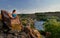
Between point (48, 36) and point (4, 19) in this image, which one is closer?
point (4, 19)

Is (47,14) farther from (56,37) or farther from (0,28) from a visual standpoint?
(0,28)

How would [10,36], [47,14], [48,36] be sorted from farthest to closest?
[47,14]
[48,36]
[10,36]

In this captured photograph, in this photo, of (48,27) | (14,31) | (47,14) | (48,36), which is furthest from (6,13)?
(47,14)

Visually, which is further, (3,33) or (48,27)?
(48,27)

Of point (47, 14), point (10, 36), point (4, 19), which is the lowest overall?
point (47, 14)

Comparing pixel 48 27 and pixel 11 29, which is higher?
pixel 11 29

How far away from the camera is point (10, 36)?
11.9m

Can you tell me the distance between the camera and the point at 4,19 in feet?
40.9

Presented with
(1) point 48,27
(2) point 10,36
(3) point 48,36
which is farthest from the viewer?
(1) point 48,27

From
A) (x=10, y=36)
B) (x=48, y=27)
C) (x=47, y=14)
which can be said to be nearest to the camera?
(x=10, y=36)

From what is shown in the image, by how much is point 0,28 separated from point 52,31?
782 centimetres

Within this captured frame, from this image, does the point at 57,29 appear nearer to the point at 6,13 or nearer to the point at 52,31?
the point at 52,31

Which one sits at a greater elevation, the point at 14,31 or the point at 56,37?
the point at 14,31

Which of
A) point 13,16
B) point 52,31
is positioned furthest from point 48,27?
point 13,16
